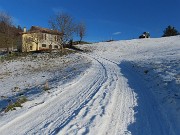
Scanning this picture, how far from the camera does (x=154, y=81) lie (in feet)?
55.8

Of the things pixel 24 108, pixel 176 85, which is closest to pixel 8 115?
pixel 24 108

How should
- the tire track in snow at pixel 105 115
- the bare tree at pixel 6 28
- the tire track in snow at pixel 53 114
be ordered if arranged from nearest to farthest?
1. the tire track in snow at pixel 105 115
2. the tire track in snow at pixel 53 114
3. the bare tree at pixel 6 28

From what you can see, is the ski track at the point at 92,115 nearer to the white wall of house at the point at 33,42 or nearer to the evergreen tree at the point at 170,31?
the white wall of house at the point at 33,42

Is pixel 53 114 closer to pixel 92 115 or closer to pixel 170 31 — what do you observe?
pixel 92 115

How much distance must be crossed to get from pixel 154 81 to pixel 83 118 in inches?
353

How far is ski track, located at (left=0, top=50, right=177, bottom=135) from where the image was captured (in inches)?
328

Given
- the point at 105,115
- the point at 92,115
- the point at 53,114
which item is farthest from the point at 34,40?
the point at 105,115

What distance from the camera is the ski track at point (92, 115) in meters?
8.32

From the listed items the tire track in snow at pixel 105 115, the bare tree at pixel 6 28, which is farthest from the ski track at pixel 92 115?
the bare tree at pixel 6 28

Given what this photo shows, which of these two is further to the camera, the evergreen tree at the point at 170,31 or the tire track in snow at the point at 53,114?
the evergreen tree at the point at 170,31

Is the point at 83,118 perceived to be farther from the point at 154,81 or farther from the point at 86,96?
the point at 154,81

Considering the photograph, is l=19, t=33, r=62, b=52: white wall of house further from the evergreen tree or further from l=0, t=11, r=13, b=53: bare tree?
the evergreen tree

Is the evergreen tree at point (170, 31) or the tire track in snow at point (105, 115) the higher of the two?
the evergreen tree at point (170, 31)

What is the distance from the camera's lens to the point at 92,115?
9664mm
